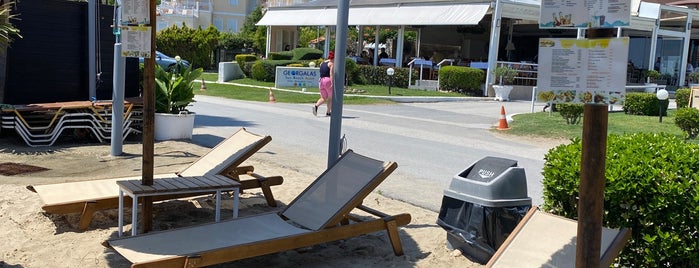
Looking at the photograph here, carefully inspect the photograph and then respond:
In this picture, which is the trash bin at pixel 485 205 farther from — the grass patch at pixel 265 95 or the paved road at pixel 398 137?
the grass patch at pixel 265 95

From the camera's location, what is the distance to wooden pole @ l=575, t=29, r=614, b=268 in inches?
118

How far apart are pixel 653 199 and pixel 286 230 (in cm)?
248

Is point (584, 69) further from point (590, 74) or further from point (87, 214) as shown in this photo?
point (87, 214)

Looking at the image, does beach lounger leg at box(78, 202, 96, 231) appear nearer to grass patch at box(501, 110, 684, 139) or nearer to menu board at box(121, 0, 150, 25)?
menu board at box(121, 0, 150, 25)

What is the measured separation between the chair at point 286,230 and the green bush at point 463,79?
20.6 meters

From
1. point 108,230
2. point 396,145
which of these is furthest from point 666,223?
point 396,145

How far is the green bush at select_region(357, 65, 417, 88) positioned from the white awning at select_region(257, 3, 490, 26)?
2.02 meters

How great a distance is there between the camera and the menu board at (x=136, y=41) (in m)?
5.80

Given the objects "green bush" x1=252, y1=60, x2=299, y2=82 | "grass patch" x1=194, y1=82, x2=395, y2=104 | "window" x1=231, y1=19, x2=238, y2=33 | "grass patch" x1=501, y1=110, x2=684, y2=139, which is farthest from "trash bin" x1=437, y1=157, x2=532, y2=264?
"window" x1=231, y1=19, x2=238, y2=33

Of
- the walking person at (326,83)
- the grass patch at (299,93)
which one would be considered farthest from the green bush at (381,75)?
the walking person at (326,83)

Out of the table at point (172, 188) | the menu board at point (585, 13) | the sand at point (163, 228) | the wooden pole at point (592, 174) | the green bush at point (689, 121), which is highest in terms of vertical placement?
the menu board at point (585, 13)

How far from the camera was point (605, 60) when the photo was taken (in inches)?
116

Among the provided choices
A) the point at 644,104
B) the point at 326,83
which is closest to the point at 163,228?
the point at 326,83

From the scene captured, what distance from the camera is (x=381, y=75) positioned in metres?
28.7
